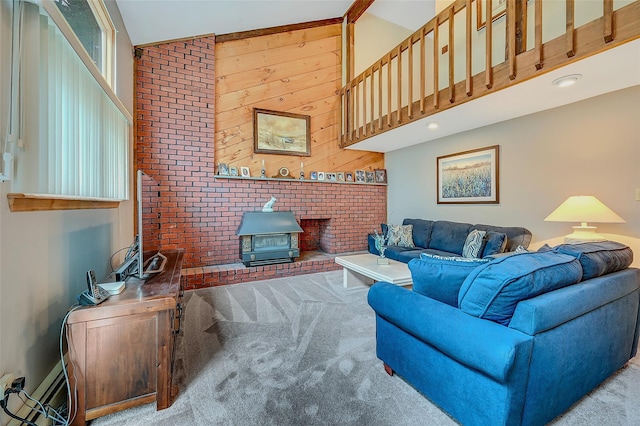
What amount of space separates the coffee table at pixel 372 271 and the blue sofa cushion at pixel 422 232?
1223mm

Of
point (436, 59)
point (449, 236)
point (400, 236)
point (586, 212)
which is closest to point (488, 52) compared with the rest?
point (436, 59)

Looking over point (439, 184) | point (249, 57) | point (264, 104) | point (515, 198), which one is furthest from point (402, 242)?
point (249, 57)

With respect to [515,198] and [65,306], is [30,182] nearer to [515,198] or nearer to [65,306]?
[65,306]

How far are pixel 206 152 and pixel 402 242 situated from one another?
3.27 m

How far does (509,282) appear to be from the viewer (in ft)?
3.84

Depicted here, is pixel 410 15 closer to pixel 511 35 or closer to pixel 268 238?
pixel 511 35

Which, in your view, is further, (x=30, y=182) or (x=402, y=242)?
(x=402, y=242)

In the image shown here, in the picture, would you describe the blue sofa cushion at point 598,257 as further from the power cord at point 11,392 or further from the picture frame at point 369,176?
the picture frame at point 369,176

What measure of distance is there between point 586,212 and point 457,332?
7.39 feet

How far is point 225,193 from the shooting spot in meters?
4.04

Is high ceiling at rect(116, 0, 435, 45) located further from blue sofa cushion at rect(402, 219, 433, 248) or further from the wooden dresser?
blue sofa cushion at rect(402, 219, 433, 248)

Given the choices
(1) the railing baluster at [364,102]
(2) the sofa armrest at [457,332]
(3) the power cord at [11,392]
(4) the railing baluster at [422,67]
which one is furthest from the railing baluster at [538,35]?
(3) the power cord at [11,392]

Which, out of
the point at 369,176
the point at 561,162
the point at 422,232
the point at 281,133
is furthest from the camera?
the point at 369,176

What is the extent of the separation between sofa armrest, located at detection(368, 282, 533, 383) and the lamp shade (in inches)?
81.7
